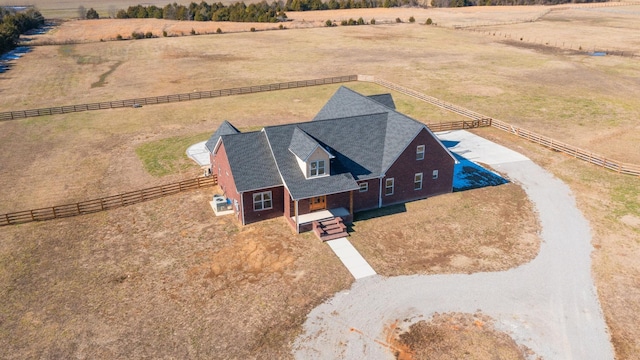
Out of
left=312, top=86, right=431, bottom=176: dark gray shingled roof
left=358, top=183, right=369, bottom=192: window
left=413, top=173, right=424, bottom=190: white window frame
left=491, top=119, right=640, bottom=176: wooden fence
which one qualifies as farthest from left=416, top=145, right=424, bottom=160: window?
left=491, top=119, right=640, bottom=176: wooden fence

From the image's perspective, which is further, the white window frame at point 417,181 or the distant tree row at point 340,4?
the distant tree row at point 340,4

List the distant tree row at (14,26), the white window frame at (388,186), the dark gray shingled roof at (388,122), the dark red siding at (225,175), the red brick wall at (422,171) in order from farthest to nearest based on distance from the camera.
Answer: the distant tree row at (14,26)
the white window frame at (388,186)
the red brick wall at (422,171)
the dark gray shingled roof at (388,122)
the dark red siding at (225,175)

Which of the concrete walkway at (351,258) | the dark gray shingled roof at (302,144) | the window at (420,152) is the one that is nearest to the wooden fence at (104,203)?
the dark gray shingled roof at (302,144)

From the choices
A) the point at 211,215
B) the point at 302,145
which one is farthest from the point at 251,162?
the point at 211,215

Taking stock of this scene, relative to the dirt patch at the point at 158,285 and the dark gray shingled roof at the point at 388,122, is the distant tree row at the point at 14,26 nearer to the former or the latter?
the dirt patch at the point at 158,285

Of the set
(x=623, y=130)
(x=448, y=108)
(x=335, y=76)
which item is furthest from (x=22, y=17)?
(x=623, y=130)

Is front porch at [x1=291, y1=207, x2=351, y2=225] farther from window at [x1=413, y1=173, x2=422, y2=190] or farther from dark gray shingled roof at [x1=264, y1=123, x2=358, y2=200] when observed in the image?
window at [x1=413, y1=173, x2=422, y2=190]
